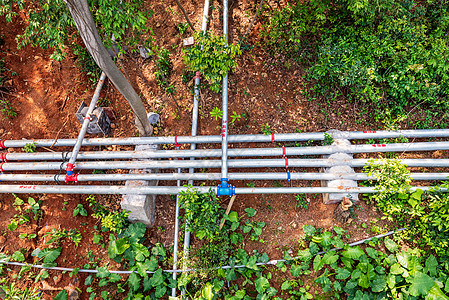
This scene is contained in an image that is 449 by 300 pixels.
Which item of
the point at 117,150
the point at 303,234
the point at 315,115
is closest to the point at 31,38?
the point at 117,150

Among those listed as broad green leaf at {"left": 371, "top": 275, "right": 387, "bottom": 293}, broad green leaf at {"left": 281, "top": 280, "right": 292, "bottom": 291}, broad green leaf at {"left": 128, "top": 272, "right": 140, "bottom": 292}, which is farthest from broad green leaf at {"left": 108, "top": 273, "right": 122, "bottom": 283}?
broad green leaf at {"left": 371, "top": 275, "right": 387, "bottom": 293}

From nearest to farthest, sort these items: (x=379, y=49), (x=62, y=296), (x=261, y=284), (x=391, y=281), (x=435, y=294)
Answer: (x=435, y=294)
(x=391, y=281)
(x=261, y=284)
(x=62, y=296)
(x=379, y=49)

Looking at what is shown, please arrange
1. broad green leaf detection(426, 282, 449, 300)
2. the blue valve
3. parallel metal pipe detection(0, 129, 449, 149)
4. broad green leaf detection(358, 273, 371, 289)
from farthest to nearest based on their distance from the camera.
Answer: parallel metal pipe detection(0, 129, 449, 149), the blue valve, broad green leaf detection(358, 273, 371, 289), broad green leaf detection(426, 282, 449, 300)

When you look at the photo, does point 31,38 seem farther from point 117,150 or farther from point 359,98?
point 359,98

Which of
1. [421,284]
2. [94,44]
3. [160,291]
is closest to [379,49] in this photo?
[421,284]

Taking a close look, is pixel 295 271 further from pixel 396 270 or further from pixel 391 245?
pixel 391 245

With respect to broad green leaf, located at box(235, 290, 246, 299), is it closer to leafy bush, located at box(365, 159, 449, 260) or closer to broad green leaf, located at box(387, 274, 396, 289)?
broad green leaf, located at box(387, 274, 396, 289)

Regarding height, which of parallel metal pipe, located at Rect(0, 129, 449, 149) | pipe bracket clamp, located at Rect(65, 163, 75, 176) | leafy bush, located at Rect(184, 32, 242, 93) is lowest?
pipe bracket clamp, located at Rect(65, 163, 75, 176)
